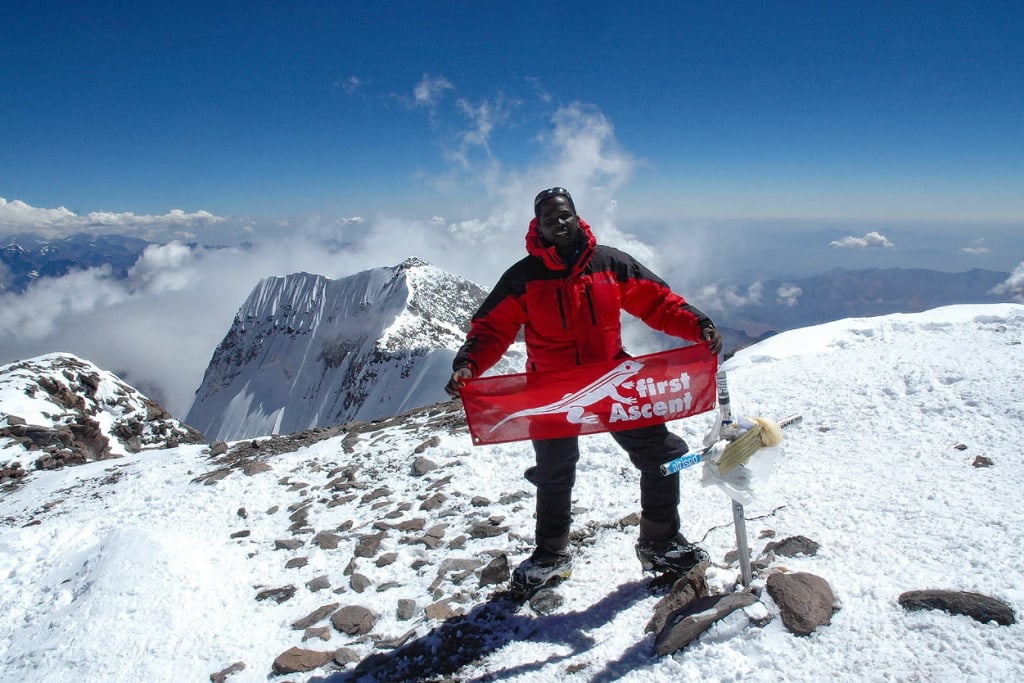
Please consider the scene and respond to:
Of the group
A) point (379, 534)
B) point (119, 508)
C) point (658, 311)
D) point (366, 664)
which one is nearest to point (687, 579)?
point (658, 311)

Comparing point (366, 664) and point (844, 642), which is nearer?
point (844, 642)

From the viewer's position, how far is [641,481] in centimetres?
432

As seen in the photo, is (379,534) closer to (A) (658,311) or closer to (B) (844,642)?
(A) (658,311)

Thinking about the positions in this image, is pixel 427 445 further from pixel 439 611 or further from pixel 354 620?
pixel 439 611

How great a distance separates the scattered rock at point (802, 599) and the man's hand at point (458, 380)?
276 centimetres

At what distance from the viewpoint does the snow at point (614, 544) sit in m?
3.24

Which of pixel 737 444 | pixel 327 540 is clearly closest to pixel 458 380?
pixel 737 444

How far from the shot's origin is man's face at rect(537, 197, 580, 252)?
4250 millimetres

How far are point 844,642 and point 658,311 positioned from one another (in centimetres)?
263

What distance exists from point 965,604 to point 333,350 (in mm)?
138237

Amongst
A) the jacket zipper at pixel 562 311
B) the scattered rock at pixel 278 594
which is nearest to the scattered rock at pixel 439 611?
the scattered rock at pixel 278 594

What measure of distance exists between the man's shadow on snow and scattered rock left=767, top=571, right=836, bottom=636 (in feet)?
3.97

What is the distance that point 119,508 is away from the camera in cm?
942

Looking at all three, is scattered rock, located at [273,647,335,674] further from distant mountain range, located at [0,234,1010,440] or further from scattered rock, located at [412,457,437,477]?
distant mountain range, located at [0,234,1010,440]
